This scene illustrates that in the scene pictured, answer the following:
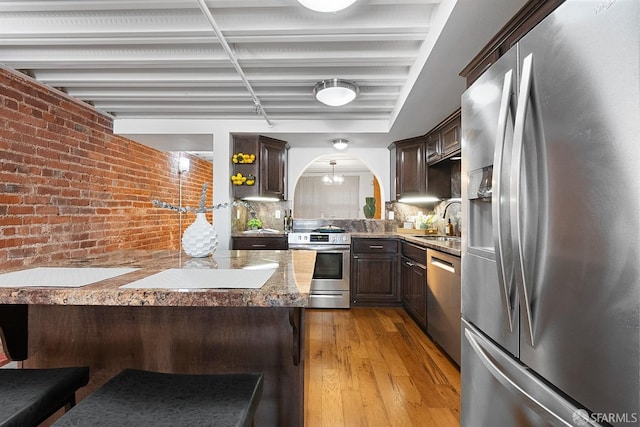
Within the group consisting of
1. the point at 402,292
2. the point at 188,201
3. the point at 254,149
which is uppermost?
the point at 254,149


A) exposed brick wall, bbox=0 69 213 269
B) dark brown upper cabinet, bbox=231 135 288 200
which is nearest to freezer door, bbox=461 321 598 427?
dark brown upper cabinet, bbox=231 135 288 200

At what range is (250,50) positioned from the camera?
2381 mm

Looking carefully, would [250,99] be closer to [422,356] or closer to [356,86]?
[356,86]

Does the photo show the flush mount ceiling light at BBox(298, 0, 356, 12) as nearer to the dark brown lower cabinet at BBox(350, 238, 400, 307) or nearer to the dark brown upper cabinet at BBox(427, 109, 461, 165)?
the dark brown upper cabinet at BBox(427, 109, 461, 165)

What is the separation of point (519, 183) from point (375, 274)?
120 inches

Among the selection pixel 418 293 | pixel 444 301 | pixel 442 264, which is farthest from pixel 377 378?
pixel 418 293

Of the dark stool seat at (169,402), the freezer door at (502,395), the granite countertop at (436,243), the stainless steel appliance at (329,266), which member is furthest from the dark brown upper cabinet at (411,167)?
the dark stool seat at (169,402)

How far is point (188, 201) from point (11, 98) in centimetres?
330

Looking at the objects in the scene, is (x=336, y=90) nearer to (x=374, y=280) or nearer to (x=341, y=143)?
(x=341, y=143)

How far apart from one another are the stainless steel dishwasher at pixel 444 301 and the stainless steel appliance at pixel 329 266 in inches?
46.8

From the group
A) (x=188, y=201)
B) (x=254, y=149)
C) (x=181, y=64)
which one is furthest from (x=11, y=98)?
(x=188, y=201)

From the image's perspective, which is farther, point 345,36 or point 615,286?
point 345,36

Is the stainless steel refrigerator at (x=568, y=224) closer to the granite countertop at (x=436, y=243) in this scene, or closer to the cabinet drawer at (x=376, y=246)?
the granite countertop at (x=436, y=243)

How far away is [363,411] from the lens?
6.02ft
